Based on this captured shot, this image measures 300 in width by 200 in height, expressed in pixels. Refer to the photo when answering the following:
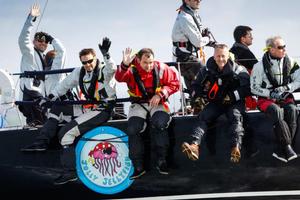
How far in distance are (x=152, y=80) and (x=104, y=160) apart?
4.22 ft

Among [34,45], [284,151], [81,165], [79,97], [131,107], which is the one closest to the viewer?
[284,151]

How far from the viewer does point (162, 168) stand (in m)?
5.63

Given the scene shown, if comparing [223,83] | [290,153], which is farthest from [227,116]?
[290,153]

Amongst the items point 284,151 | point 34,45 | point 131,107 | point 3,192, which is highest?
point 34,45

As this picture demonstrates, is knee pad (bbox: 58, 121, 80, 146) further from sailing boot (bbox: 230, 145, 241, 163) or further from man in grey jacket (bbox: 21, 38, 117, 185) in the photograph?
sailing boot (bbox: 230, 145, 241, 163)

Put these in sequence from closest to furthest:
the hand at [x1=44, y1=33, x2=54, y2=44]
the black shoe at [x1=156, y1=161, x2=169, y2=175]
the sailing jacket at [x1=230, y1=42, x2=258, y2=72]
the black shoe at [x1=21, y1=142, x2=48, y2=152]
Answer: the black shoe at [x1=156, y1=161, x2=169, y2=175] < the black shoe at [x1=21, y1=142, x2=48, y2=152] < the sailing jacket at [x1=230, y1=42, x2=258, y2=72] < the hand at [x1=44, y1=33, x2=54, y2=44]

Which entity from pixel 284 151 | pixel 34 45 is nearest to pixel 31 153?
pixel 34 45

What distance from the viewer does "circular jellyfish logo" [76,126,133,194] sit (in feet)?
19.4

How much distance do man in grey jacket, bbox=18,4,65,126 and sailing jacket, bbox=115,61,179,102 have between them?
65.1 inches

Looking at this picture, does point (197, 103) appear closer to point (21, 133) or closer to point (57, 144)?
point (57, 144)

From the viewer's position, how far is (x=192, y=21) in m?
6.43

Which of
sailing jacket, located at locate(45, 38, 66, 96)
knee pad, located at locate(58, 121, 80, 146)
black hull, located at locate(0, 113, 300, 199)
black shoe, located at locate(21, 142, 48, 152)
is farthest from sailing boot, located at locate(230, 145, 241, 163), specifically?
sailing jacket, located at locate(45, 38, 66, 96)

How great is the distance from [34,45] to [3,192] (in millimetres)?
2337

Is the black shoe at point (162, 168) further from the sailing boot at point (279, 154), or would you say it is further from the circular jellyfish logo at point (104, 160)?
the sailing boot at point (279, 154)
